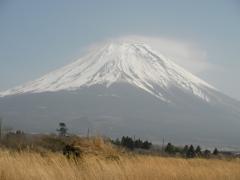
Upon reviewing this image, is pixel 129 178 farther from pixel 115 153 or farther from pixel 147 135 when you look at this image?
pixel 147 135

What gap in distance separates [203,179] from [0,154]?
3169 mm

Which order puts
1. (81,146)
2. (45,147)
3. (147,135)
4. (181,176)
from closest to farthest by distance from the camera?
(181,176) < (81,146) < (45,147) < (147,135)

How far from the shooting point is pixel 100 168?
358 inches

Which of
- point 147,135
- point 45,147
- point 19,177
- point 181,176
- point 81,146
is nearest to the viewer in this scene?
point 19,177

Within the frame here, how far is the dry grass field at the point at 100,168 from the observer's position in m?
8.51

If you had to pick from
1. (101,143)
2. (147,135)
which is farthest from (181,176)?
(147,135)

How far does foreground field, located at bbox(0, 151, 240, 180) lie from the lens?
848 centimetres

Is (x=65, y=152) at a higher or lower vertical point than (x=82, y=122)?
lower

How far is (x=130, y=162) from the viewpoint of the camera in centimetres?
998

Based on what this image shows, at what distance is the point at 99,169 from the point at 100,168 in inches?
1.7

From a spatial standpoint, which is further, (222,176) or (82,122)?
(82,122)

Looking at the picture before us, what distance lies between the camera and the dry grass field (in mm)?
8508

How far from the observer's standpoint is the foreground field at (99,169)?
848cm

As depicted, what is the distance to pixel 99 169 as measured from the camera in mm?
9055
